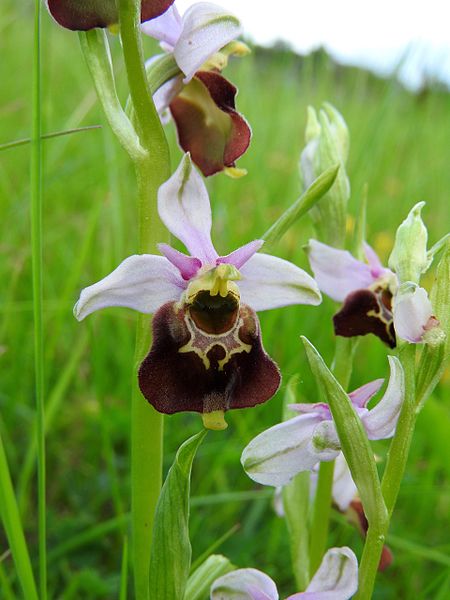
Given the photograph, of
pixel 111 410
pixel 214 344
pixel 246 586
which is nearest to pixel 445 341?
pixel 214 344

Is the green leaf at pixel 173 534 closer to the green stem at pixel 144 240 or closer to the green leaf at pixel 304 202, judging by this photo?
the green stem at pixel 144 240

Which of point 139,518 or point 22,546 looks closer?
point 22,546

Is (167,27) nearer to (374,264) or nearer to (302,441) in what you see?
(374,264)

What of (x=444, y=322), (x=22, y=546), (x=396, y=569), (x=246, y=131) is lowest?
(x=396, y=569)

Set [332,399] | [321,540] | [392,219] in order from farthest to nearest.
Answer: [392,219] → [321,540] → [332,399]

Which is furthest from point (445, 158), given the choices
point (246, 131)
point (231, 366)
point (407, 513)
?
point (231, 366)

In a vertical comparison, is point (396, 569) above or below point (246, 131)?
below

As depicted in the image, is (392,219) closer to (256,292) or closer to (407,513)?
(407,513)

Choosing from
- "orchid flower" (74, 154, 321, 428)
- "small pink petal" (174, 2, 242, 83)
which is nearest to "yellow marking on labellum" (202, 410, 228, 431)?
"orchid flower" (74, 154, 321, 428)

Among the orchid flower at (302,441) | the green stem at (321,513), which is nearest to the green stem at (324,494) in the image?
the green stem at (321,513)
